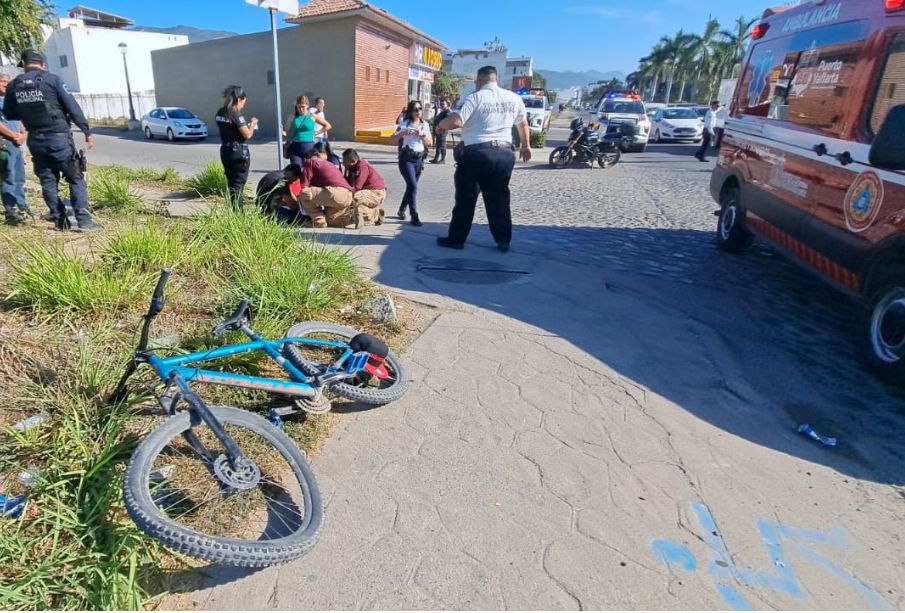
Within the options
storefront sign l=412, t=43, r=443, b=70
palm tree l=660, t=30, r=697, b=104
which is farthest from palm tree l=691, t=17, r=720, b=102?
storefront sign l=412, t=43, r=443, b=70

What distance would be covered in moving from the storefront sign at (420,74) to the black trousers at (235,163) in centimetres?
2197

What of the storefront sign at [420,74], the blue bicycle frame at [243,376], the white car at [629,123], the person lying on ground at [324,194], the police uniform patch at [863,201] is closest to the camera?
the blue bicycle frame at [243,376]

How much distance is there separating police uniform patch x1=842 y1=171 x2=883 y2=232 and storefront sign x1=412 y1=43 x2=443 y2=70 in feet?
83.1

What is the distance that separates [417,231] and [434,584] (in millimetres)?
5440

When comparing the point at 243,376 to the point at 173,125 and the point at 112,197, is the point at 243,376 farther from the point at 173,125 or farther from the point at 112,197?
the point at 173,125

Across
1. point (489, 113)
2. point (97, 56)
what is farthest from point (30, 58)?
point (97, 56)

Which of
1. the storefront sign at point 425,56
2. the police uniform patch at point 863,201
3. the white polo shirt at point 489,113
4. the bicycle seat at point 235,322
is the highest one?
the storefront sign at point 425,56

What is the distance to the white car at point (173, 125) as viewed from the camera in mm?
20562

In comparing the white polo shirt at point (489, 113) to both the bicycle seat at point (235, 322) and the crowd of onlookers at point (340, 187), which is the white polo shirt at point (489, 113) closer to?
the crowd of onlookers at point (340, 187)

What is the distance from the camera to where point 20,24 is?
11.5 metres

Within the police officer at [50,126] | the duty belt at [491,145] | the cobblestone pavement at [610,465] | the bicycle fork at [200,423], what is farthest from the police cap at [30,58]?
the bicycle fork at [200,423]

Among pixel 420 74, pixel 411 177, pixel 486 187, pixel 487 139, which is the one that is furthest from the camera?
pixel 420 74

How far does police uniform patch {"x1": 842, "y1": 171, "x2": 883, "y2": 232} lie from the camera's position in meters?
3.63

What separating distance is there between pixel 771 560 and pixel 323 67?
22654mm
